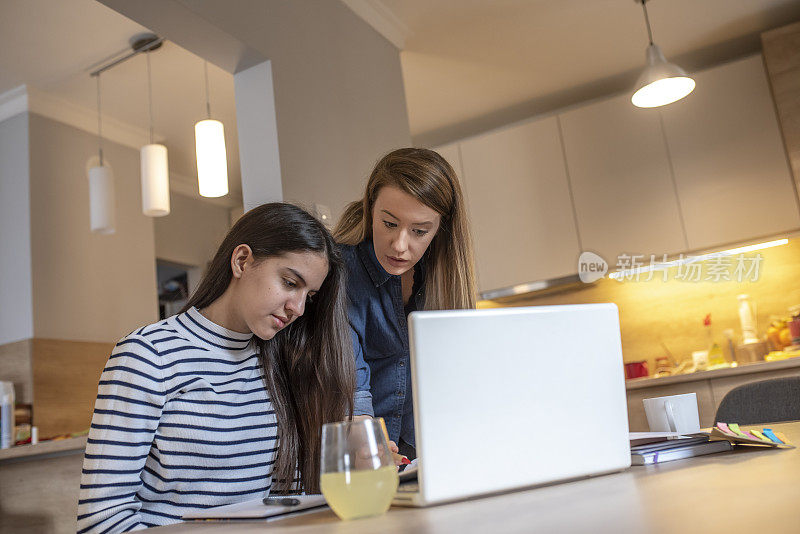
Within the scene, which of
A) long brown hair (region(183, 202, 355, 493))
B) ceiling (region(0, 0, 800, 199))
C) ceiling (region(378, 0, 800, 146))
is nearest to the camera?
long brown hair (region(183, 202, 355, 493))

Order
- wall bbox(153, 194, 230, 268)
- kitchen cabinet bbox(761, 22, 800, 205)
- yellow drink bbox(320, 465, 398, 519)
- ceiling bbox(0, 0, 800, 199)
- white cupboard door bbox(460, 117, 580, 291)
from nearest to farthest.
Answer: yellow drink bbox(320, 465, 398, 519) < ceiling bbox(0, 0, 800, 199) < kitchen cabinet bbox(761, 22, 800, 205) < white cupboard door bbox(460, 117, 580, 291) < wall bbox(153, 194, 230, 268)

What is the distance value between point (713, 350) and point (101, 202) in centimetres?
328

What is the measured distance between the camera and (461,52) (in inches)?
148

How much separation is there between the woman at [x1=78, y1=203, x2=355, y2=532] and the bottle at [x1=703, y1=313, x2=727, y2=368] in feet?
10.0

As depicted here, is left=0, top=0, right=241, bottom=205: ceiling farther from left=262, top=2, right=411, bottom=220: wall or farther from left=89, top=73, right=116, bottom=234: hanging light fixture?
left=262, top=2, right=411, bottom=220: wall

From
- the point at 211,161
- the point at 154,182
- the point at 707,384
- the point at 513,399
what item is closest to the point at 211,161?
the point at 211,161

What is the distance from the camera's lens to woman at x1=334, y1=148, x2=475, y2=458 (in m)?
1.55

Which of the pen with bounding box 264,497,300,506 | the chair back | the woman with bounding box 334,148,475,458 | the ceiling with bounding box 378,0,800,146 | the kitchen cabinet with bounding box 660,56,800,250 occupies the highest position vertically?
the ceiling with bounding box 378,0,800,146

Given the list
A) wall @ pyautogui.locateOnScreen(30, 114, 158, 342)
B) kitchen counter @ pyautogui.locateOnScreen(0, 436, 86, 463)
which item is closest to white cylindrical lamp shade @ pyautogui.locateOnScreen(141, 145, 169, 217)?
wall @ pyautogui.locateOnScreen(30, 114, 158, 342)

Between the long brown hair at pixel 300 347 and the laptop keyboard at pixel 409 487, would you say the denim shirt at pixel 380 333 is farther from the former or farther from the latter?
the laptop keyboard at pixel 409 487

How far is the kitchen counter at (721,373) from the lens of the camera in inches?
126

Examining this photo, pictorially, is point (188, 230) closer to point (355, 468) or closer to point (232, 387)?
point (232, 387)

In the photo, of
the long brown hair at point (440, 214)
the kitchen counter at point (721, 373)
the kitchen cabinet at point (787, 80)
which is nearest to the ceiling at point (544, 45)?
the kitchen cabinet at point (787, 80)

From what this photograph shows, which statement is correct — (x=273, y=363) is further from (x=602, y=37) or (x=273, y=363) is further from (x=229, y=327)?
(x=602, y=37)
